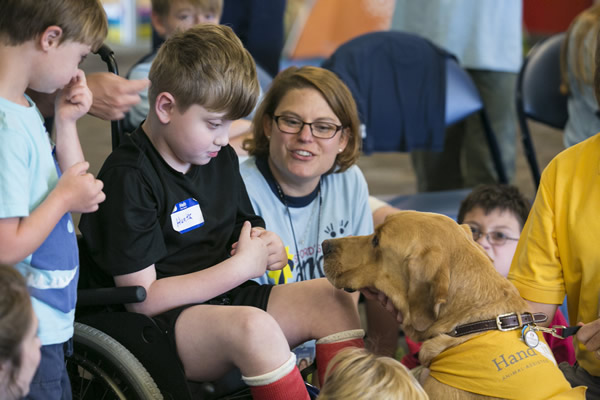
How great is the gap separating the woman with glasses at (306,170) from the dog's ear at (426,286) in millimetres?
569

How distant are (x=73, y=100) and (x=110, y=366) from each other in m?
0.62

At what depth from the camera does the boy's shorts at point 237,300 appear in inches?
72.2

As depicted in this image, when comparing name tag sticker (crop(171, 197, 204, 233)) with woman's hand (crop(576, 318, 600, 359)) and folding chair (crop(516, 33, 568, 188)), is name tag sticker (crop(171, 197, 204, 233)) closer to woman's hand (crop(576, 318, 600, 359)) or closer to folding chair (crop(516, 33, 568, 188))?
woman's hand (crop(576, 318, 600, 359))

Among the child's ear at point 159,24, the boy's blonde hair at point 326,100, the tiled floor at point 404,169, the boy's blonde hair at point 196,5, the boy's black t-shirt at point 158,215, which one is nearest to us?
the boy's black t-shirt at point 158,215

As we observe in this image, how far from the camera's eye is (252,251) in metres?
1.96

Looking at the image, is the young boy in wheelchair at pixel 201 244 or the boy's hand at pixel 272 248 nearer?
the young boy in wheelchair at pixel 201 244

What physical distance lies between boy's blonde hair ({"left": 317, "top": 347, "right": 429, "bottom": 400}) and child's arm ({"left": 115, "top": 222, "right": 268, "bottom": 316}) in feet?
1.37

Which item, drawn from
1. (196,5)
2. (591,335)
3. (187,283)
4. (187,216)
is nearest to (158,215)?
(187,216)

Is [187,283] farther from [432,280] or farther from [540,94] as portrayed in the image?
[540,94]

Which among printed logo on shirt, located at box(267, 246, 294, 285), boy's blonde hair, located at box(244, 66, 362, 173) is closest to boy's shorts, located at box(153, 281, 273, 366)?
printed logo on shirt, located at box(267, 246, 294, 285)

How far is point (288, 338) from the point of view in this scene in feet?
6.51

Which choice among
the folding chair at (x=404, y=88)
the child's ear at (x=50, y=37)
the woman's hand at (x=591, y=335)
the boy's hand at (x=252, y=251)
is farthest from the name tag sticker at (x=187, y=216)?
the folding chair at (x=404, y=88)

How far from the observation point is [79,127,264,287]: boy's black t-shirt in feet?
5.97

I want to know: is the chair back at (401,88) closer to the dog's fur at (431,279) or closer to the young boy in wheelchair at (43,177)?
the dog's fur at (431,279)
